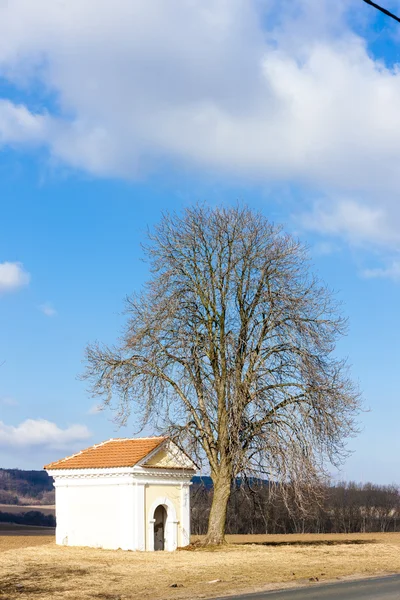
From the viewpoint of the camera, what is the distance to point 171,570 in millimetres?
22688

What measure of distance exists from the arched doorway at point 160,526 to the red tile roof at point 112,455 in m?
2.99

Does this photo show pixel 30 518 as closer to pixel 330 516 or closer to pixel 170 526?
pixel 330 516

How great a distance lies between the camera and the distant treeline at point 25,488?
457ft

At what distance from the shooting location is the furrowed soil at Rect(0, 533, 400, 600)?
60.1ft

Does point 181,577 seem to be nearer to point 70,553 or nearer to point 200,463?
point 70,553

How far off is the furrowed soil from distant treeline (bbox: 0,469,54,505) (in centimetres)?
11495

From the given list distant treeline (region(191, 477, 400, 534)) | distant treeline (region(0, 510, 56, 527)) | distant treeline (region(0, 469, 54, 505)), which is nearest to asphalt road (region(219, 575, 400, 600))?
distant treeline (region(191, 477, 400, 534))

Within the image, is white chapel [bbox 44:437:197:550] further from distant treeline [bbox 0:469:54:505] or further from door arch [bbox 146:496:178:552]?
distant treeline [bbox 0:469:54:505]

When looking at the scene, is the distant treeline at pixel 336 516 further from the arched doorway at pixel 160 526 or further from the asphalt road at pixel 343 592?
the asphalt road at pixel 343 592

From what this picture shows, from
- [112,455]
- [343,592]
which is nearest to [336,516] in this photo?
[112,455]

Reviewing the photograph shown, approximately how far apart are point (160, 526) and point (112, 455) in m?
4.25

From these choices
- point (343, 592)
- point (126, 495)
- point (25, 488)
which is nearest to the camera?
point (343, 592)

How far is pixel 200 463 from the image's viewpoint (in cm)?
3247

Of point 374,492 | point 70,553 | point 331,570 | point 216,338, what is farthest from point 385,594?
point 374,492
